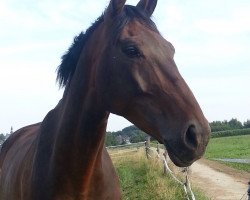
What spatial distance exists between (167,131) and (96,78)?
694mm

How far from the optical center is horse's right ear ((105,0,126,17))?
2664 mm

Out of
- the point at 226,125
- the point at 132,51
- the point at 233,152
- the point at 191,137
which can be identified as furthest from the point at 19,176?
the point at 226,125

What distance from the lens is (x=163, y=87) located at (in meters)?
2.37

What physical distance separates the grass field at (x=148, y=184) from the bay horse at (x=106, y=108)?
5.04 m

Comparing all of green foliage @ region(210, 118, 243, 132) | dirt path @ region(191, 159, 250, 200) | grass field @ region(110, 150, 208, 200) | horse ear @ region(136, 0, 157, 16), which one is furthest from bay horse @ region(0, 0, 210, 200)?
green foliage @ region(210, 118, 243, 132)

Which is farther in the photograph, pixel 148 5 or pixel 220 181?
pixel 220 181

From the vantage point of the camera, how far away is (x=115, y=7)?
269 cm

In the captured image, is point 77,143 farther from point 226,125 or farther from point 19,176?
point 226,125

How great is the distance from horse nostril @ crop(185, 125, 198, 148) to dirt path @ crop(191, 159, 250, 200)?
7744mm

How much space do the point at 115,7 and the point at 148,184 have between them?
24.4 ft

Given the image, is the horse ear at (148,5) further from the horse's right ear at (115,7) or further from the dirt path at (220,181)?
the dirt path at (220,181)

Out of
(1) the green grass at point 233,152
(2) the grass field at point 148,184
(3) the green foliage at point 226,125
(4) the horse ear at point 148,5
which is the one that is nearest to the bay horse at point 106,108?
(4) the horse ear at point 148,5

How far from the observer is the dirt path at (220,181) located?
10320mm

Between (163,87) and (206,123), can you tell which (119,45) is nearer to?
(163,87)
